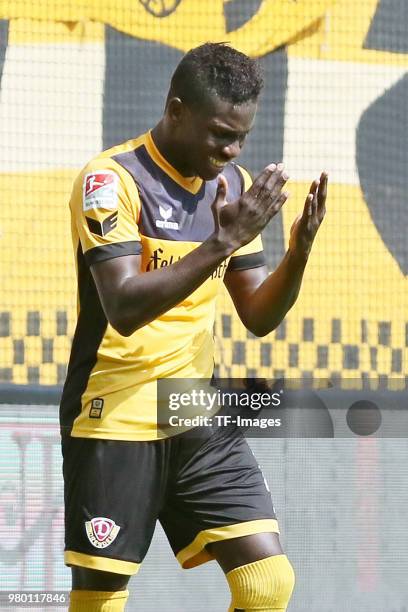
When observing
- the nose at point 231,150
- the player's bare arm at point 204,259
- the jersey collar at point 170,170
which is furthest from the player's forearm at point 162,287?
the jersey collar at point 170,170

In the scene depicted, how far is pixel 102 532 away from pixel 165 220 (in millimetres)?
905

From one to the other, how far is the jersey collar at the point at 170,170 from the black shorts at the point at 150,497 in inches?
28.4

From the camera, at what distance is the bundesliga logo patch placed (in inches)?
127

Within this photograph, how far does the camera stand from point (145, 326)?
132 inches

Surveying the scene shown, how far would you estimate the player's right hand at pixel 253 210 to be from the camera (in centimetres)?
299

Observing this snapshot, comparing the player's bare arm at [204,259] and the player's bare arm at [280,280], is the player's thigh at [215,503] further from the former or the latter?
the player's bare arm at [204,259]

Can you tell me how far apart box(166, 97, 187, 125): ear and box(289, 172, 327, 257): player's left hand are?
0.42 meters

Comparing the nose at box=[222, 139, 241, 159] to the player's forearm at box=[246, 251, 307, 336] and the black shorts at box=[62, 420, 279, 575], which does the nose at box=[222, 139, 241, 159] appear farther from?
the black shorts at box=[62, 420, 279, 575]

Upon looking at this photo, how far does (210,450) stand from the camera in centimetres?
345

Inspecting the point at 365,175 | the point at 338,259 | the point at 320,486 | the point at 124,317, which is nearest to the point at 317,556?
the point at 320,486

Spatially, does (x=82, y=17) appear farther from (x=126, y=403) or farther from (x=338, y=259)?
(x=126, y=403)

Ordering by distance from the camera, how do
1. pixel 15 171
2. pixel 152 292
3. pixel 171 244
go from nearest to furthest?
pixel 152 292 < pixel 171 244 < pixel 15 171

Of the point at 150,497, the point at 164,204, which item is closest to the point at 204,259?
the point at 164,204

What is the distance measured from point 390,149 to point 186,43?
100cm
